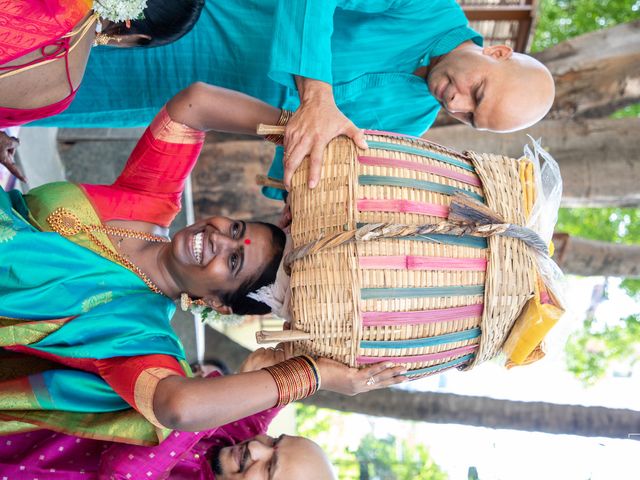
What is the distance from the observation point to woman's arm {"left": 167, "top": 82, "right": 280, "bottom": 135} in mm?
2148

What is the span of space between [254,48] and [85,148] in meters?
2.14

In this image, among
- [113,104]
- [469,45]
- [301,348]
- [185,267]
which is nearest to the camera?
[301,348]

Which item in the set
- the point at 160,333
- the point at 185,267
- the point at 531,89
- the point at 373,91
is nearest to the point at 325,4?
the point at 373,91

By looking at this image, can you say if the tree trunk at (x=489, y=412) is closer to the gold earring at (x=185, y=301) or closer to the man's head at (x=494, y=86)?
the gold earring at (x=185, y=301)

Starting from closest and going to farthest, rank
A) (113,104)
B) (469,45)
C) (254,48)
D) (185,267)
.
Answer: (185,267) < (469,45) < (254,48) < (113,104)

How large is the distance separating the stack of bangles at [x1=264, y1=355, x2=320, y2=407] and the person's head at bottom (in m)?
0.49

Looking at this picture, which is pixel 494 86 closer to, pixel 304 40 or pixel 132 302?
pixel 304 40

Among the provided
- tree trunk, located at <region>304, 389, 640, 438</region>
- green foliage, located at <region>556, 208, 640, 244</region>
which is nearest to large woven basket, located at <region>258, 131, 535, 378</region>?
tree trunk, located at <region>304, 389, 640, 438</region>

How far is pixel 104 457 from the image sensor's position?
2.14 m

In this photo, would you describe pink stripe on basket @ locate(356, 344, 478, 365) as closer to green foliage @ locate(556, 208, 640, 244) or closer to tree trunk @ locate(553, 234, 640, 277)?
tree trunk @ locate(553, 234, 640, 277)

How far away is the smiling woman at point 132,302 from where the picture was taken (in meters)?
1.78

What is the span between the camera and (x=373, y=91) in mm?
2504

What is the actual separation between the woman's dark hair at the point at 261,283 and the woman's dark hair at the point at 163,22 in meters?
0.78

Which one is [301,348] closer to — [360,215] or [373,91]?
[360,215]
